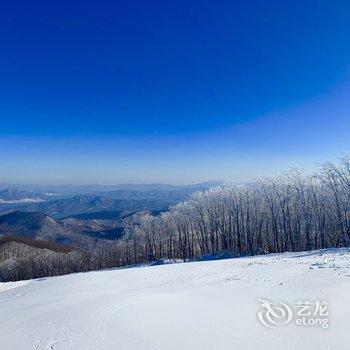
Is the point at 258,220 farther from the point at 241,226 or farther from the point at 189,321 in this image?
the point at 189,321

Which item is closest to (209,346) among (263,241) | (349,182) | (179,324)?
(179,324)

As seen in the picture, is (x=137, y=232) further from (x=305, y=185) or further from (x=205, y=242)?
(x=305, y=185)

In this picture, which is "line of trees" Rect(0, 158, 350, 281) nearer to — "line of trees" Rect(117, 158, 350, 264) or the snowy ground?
"line of trees" Rect(117, 158, 350, 264)

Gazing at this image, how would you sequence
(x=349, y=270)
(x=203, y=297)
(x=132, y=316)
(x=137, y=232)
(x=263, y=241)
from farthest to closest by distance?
(x=137, y=232) → (x=263, y=241) → (x=349, y=270) → (x=203, y=297) → (x=132, y=316)

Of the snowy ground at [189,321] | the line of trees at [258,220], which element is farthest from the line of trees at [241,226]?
the snowy ground at [189,321]

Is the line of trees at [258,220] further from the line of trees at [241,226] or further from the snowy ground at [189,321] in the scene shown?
the snowy ground at [189,321]

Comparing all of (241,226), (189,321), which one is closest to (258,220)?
(241,226)

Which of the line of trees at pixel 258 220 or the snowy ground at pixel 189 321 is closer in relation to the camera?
the snowy ground at pixel 189 321

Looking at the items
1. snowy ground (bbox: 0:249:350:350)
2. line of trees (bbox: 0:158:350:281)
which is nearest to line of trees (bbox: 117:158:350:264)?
line of trees (bbox: 0:158:350:281)
